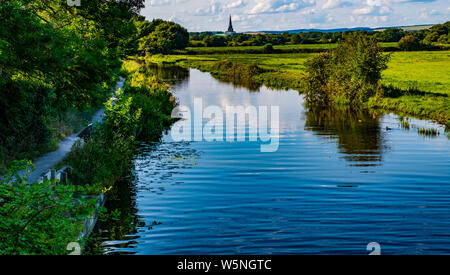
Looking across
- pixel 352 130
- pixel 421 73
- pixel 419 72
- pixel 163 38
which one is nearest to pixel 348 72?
pixel 352 130

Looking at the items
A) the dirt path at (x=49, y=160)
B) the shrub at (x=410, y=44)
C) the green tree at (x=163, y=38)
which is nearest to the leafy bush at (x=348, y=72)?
the dirt path at (x=49, y=160)

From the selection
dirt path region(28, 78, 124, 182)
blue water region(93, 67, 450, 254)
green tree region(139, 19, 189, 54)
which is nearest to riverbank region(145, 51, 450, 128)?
blue water region(93, 67, 450, 254)

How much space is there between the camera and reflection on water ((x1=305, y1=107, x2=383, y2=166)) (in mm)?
30159

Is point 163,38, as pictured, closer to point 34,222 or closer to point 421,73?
point 421,73

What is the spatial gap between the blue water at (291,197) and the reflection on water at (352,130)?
0.14m

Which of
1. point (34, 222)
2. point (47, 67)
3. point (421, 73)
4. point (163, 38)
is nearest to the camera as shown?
point (34, 222)

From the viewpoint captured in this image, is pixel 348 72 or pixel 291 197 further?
pixel 348 72

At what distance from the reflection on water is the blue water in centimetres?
14

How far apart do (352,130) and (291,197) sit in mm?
19486

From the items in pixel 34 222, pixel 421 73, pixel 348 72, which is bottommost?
pixel 34 222

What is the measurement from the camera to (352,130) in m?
38.9

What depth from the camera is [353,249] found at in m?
15.0
